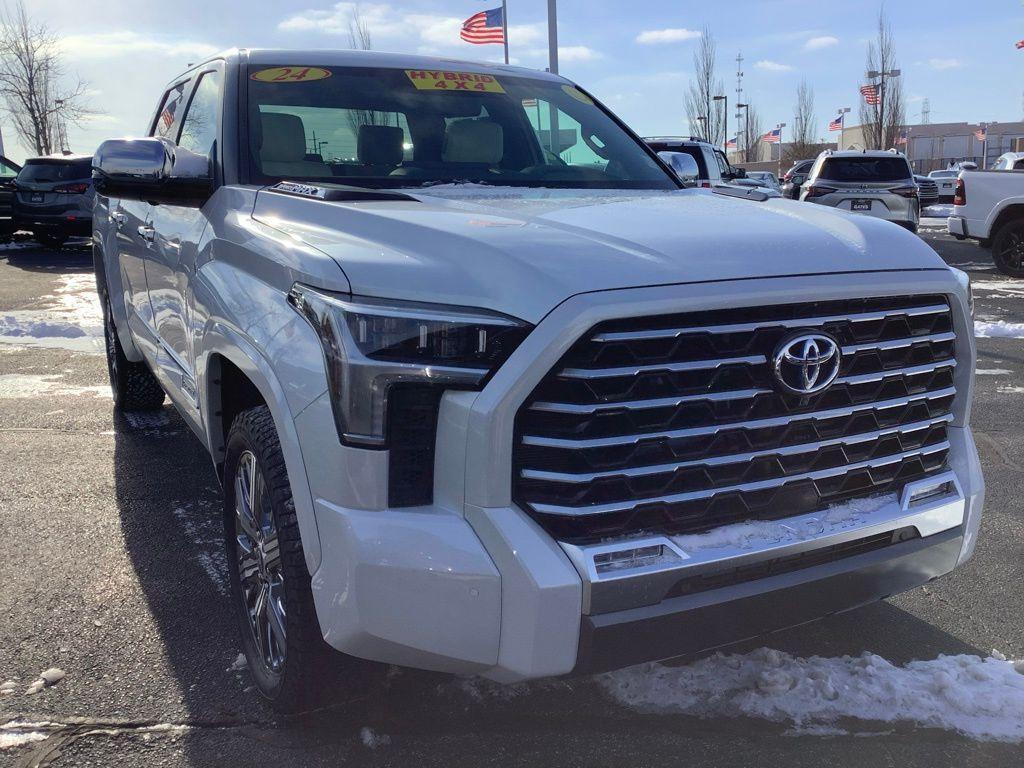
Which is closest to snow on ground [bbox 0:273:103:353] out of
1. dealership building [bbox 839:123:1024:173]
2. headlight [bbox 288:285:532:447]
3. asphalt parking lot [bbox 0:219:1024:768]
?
asphalt parking lot [bbox 0:219:1024:768]

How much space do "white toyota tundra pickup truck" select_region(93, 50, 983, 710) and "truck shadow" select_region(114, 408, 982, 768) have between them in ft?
0.48

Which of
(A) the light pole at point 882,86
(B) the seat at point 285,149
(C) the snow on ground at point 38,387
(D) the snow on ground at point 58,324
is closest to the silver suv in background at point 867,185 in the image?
(D) the snow on ground at point 58,324

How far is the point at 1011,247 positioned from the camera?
13.1 metres

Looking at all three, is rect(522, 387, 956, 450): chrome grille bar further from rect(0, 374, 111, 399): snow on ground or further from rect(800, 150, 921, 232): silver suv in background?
rect(800, 150, 921, 232): silver suv in background

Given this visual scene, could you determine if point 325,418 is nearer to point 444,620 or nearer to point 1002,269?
point 444,620

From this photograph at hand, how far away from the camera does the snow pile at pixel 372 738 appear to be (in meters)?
2.48

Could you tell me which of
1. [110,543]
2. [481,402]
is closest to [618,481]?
[481,402]

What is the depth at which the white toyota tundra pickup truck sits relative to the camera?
1.97m

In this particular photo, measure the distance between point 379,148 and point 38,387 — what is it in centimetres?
447

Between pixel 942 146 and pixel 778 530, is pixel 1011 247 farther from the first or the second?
pixel 942 146

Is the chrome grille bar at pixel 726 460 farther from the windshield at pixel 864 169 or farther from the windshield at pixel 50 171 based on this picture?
the windshield at pixel 50 171

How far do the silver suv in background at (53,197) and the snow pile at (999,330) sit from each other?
14.7m

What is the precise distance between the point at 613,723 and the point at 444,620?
83cm

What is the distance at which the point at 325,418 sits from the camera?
2.05m
